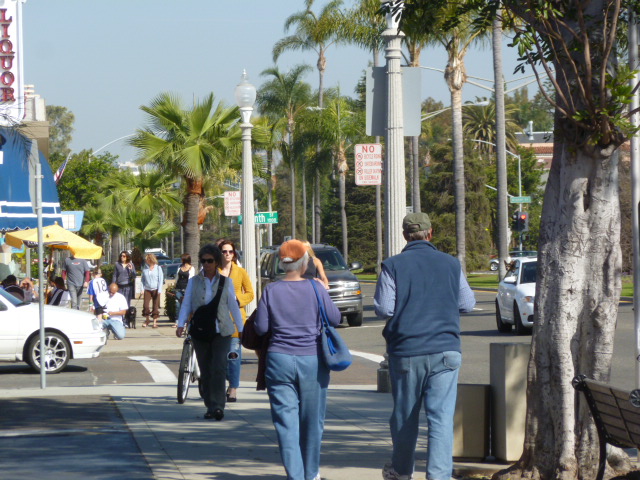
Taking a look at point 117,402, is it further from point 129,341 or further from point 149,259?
point 149,259

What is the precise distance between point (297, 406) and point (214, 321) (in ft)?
12.1

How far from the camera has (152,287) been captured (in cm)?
2781

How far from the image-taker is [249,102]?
2006cm

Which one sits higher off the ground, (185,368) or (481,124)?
(481,124)

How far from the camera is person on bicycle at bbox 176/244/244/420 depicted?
1055 cm

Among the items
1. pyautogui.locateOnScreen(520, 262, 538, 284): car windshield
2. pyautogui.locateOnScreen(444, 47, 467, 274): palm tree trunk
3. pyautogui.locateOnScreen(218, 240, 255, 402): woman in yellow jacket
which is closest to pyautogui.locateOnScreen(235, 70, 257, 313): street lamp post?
pyautogui.locateOnScreen(520, 262, 538, 284): car windshield

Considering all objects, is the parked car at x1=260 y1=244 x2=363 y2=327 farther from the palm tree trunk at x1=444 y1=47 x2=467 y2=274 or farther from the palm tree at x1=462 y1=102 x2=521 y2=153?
the palm tree at x1=462 y1=102 x2=521 y2=153

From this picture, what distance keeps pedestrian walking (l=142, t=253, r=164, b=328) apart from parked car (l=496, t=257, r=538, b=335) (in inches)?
356

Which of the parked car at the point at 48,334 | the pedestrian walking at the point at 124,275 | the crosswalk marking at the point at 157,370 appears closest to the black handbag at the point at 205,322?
the crosswalk marking at the point at 157,370

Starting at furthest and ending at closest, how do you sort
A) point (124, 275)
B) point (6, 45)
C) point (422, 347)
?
point (124, 275) → point (6, 45) → point (422, 347)

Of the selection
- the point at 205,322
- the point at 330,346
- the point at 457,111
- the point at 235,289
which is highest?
the point at 457,111

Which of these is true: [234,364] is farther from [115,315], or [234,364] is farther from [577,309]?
[115,315]

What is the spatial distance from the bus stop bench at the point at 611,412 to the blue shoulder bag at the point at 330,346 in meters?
1.50

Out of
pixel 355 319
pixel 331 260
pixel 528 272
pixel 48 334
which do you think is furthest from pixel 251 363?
pixel 331 260
